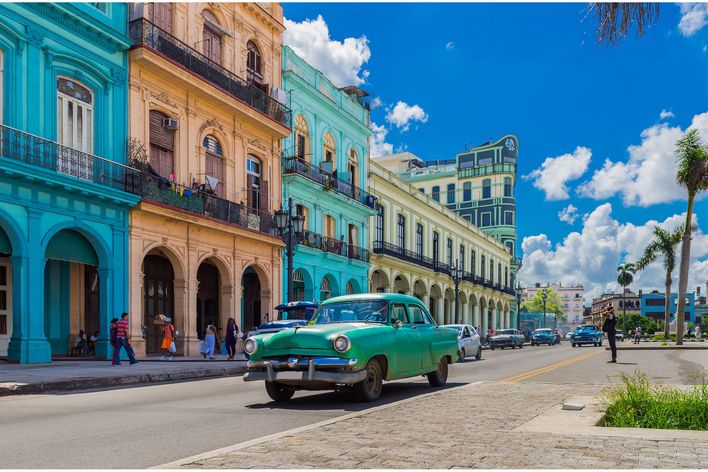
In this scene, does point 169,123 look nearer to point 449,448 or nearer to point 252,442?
point 252,442

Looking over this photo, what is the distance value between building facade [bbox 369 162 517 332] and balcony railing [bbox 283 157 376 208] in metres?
2.22

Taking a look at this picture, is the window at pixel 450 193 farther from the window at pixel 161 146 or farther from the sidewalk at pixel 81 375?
the sidewalk at pixel 81 375

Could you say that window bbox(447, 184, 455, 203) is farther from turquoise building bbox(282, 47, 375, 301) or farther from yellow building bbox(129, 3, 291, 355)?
yellow building bbox(129, 3, 291, 355)

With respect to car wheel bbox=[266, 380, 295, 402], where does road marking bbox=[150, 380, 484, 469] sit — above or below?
above

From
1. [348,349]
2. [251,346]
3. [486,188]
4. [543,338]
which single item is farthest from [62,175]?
[486,188]

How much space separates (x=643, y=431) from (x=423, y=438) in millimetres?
2199

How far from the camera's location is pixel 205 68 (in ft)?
90.1

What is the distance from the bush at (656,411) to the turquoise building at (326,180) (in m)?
25.5

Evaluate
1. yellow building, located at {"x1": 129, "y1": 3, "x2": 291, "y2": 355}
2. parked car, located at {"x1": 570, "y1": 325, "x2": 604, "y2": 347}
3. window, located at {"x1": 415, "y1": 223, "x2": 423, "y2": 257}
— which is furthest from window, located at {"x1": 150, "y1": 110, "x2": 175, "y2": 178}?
window, located at {"x1": 415, "y1": 223, "x2": 423, "y2": 257}

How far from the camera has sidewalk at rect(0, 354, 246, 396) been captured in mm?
13562

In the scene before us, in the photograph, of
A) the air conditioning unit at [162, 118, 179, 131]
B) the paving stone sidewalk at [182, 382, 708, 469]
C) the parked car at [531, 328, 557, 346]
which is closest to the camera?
the paving stone sidewalk at [182, 382, 708, 469]

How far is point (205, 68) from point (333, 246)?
506 inches

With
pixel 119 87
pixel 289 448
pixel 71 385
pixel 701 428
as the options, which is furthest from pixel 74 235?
pixel 701 428

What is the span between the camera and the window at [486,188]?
85.8 meters
